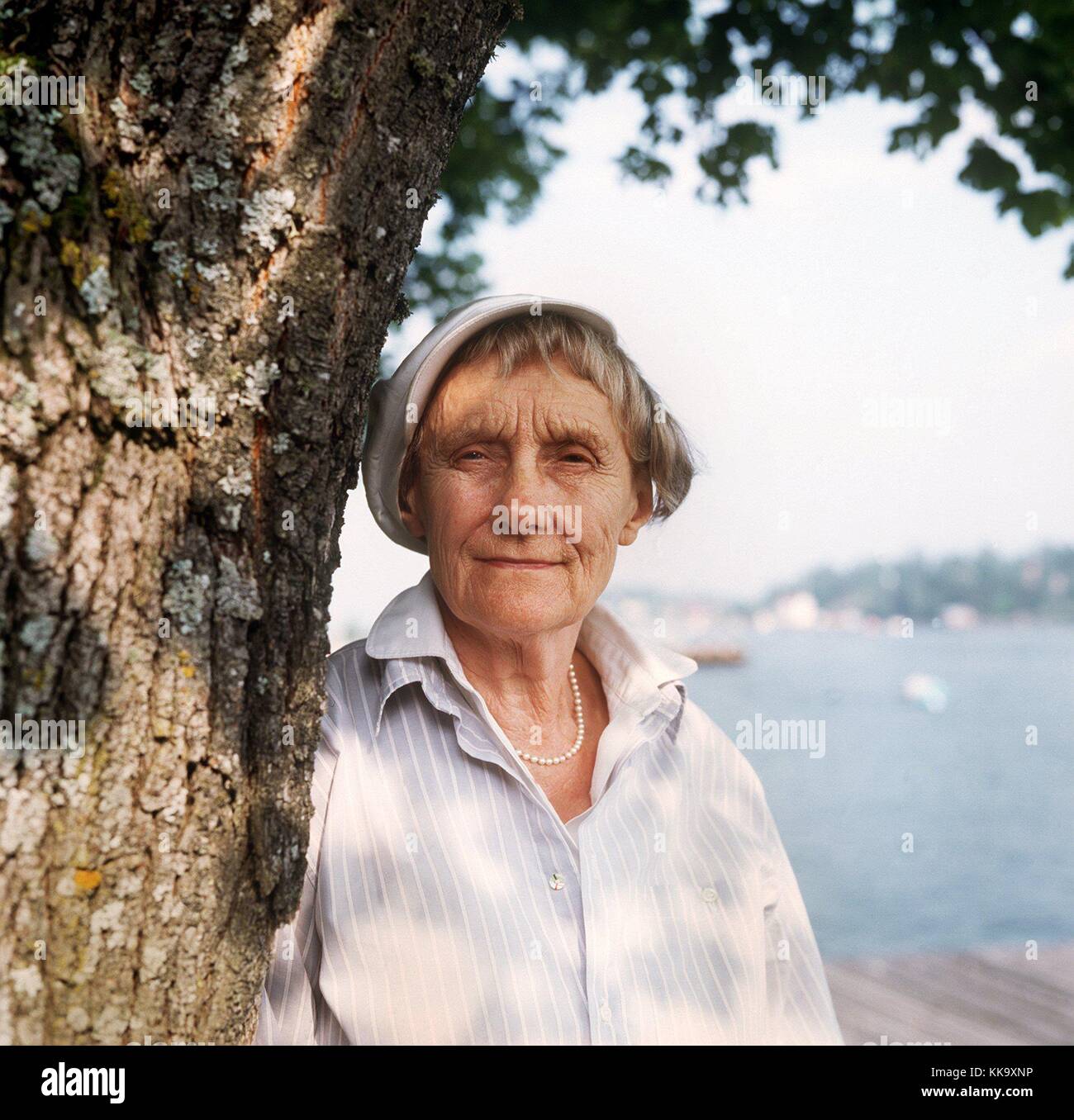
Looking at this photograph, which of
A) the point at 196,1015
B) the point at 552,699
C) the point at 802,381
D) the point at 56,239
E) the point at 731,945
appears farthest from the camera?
the point at 802,381

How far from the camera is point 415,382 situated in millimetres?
1730

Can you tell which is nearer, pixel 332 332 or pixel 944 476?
pixel 332 332

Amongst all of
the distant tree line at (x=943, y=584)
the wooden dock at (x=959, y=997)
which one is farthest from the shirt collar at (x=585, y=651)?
the distant tree line at (x=943, y=584)

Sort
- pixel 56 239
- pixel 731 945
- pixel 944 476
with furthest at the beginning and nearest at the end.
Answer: pixel 944 476
pixel 731 945
pixel 56 239

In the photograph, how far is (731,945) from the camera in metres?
1.75

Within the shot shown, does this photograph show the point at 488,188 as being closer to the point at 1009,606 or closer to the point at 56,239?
the point at 56,239

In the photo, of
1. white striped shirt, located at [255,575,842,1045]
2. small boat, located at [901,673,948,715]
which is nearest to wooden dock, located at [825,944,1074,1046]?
white striped shirt, located at [255,575,842,1045]

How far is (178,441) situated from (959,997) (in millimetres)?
5873

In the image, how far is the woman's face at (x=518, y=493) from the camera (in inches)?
67.1

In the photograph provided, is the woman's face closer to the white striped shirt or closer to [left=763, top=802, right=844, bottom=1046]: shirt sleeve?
the white striped shirt
